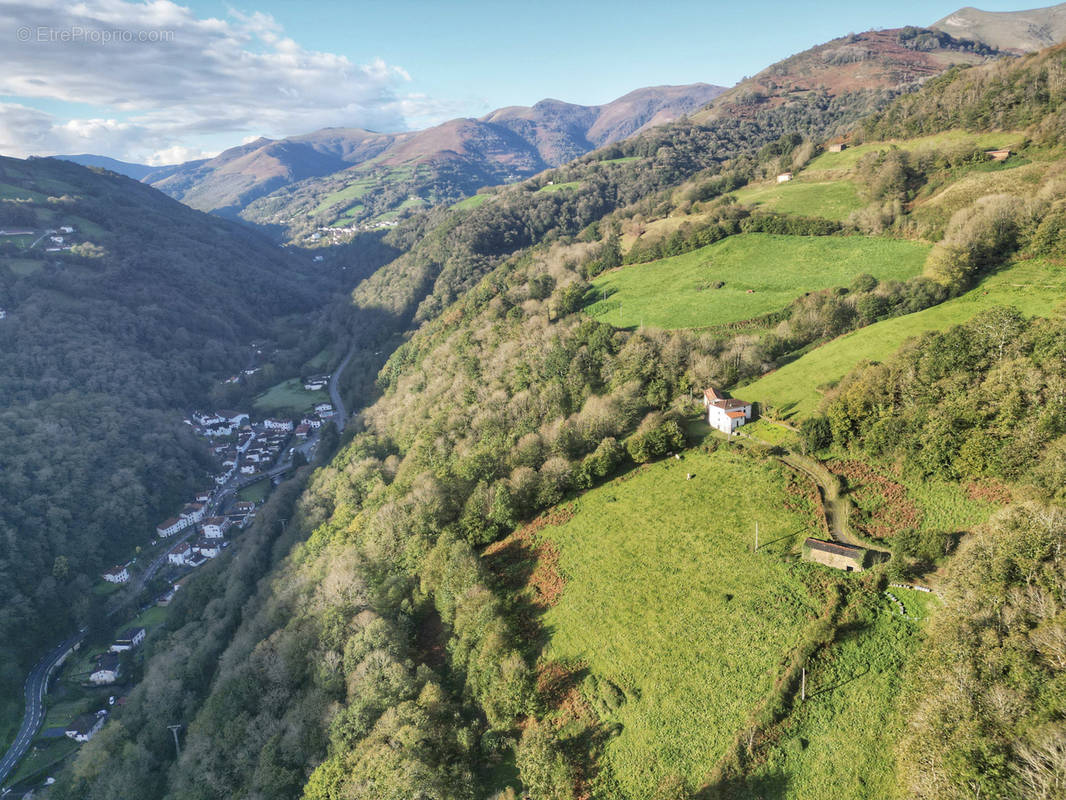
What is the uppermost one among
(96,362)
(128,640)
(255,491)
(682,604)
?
(96,362)

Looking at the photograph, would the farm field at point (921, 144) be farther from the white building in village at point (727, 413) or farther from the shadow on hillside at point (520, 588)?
the shadow on hillside at point (520, 588)

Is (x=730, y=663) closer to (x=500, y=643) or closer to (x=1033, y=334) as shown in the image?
(x=500, y=643)

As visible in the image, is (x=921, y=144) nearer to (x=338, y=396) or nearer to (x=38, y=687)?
(x=338, y=396)

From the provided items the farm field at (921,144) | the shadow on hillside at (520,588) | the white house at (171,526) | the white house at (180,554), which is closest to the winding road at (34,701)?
the white house at (180,554)

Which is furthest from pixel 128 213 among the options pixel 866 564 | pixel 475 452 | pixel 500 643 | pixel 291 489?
pixel 866 564

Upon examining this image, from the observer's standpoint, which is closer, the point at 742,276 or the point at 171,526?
the point at 742,276

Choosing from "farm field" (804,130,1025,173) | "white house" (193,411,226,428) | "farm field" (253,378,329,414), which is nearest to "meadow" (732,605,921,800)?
"farm field" (804,130,1025,173)

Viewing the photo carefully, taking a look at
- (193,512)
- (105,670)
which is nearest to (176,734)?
(105,670)
